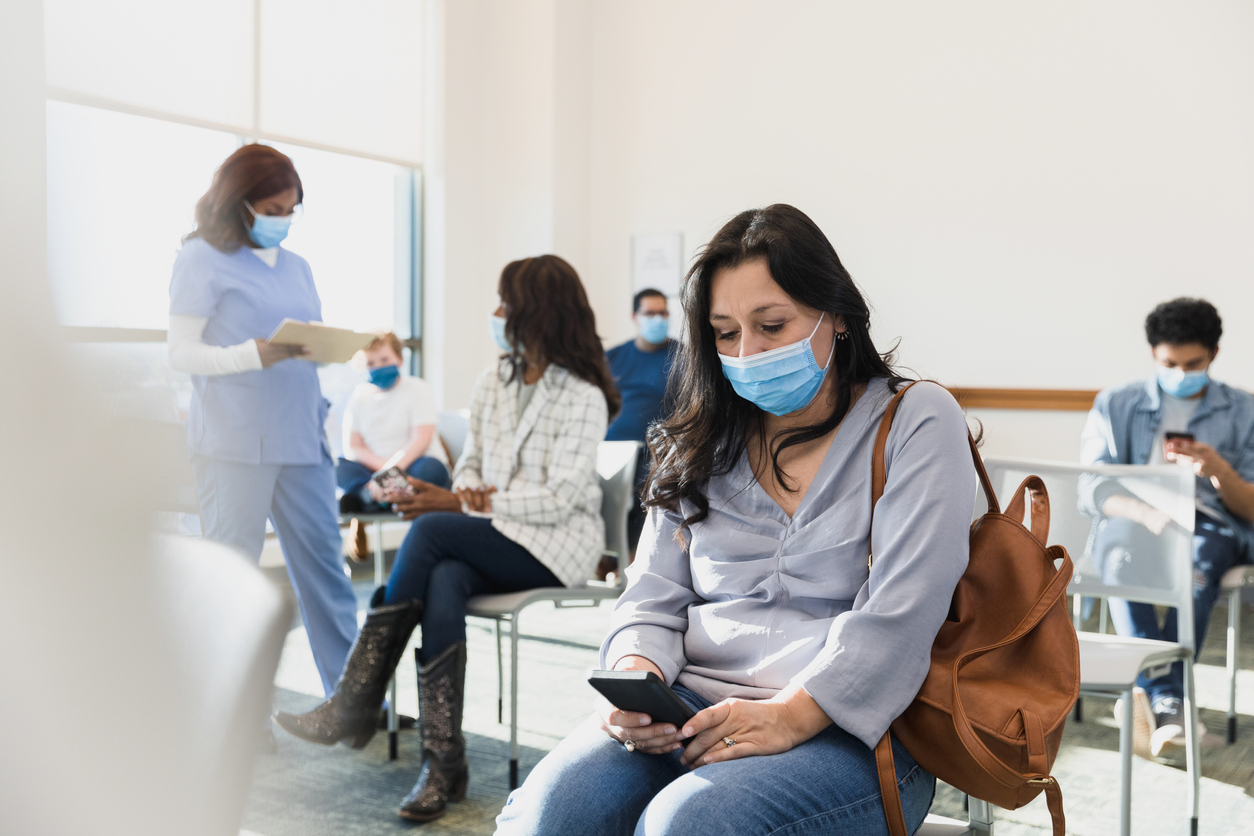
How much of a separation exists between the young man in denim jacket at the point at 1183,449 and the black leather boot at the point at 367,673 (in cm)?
193

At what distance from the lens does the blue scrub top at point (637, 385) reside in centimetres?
461

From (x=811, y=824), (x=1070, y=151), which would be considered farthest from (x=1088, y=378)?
(x=811, y=824)

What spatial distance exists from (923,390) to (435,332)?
15.2 ft

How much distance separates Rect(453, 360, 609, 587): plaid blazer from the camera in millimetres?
2385

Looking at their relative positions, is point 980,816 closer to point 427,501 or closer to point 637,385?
point 427,501

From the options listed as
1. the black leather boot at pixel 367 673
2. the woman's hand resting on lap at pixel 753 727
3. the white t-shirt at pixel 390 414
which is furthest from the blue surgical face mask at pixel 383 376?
the woman's hand resting on lap at pixel 753 727

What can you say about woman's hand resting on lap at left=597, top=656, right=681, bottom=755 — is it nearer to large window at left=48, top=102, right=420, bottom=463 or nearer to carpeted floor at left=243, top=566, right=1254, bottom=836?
carpeted floor at left=243, top=566, right=1254, bottom=836

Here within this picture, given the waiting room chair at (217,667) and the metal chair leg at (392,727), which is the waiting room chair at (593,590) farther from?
the waiting room chair at (217,667)

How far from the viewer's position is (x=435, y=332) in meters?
5.69

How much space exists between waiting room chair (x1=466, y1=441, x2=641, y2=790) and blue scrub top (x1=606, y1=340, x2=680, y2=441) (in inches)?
71.0

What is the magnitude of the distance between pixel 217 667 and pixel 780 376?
3.93 ft

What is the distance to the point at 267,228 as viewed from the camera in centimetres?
263

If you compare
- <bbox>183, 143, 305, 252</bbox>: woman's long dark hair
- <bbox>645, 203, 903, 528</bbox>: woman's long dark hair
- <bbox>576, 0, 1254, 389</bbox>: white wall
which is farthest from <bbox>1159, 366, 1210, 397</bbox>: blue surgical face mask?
<bbox>183, 143, 305, 252</bbox>: woman's long dark hair

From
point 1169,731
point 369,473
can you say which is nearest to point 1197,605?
point 1169,731
